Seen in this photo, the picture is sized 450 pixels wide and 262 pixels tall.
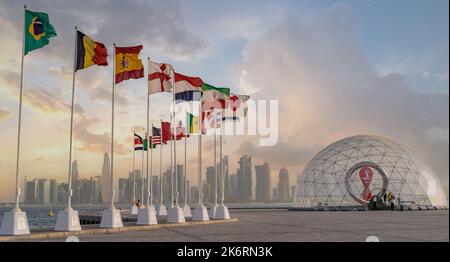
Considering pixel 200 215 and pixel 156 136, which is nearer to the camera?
pixel 200 215

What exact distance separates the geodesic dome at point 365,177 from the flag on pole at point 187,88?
Answer: 33214 mm

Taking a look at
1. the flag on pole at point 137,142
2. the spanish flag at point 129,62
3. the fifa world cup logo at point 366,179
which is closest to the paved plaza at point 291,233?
the spanish flag at point 129,62

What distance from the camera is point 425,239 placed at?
17625 millimetres

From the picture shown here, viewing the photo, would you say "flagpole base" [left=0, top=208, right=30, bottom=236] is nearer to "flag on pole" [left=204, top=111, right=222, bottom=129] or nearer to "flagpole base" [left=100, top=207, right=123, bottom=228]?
"flagpole base" [left=100, top=207, right=123, bottom=228]

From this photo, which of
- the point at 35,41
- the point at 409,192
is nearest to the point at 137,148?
the point at 35,41

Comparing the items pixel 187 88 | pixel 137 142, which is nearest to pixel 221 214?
pixel 187 88

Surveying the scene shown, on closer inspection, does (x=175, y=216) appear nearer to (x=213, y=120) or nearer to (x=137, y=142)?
(x=213, y=120)

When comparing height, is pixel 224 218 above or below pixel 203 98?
below

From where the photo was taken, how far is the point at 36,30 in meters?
21.1

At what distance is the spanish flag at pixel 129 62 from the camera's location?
25.5 m

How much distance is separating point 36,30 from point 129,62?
18.3 ft

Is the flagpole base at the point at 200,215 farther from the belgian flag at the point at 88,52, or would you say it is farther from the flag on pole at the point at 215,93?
the belgian flag at the point at 88,52
